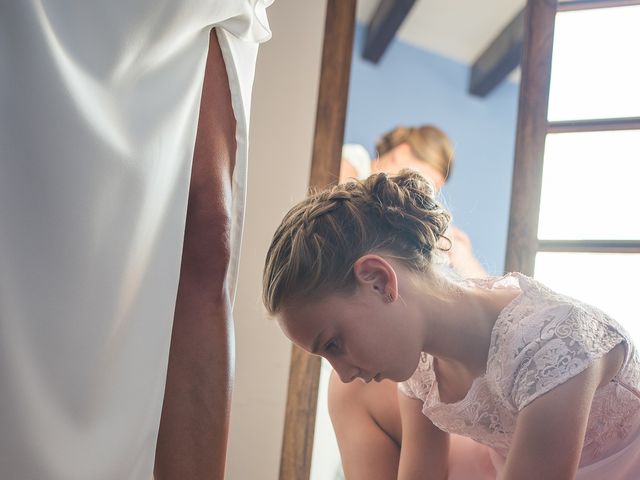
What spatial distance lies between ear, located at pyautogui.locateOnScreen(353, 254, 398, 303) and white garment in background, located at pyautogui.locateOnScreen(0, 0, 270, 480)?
1.02ft

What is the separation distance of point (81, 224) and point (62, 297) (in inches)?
3.3

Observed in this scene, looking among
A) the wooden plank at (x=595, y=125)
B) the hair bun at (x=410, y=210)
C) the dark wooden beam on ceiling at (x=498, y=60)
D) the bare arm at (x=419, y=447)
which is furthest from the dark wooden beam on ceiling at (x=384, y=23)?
the bare arm at (x=419, y=447)

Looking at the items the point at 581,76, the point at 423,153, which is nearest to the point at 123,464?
the point at 581,76

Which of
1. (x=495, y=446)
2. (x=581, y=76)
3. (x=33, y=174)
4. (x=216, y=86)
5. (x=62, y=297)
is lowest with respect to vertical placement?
(x=495, y=446)

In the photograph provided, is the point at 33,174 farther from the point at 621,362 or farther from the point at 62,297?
the point at 621,362

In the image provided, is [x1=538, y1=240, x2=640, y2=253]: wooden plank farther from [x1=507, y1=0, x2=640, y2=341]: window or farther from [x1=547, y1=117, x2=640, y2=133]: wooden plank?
[x1=547, y1=117, x2=640, y2=133]: wooden plank

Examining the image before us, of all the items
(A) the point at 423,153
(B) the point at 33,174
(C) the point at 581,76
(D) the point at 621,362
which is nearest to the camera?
(B) the point at 33,174

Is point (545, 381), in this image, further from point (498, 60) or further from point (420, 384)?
point (498, 60)

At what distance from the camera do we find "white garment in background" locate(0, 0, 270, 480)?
31.5 inches

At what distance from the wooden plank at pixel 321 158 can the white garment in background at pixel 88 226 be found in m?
1.10

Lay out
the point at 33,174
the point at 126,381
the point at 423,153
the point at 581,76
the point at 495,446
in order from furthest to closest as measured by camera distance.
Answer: the point at 423,153, the point at 581,76, the point at 495,446, the point at 126,381, the point at 33,174

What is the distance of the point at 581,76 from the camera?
212cm

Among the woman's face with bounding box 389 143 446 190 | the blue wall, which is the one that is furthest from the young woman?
the blue wall

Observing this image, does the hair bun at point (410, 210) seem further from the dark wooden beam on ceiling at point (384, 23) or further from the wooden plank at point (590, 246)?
the dark wooden beam on ceiling at point (384, 23)
